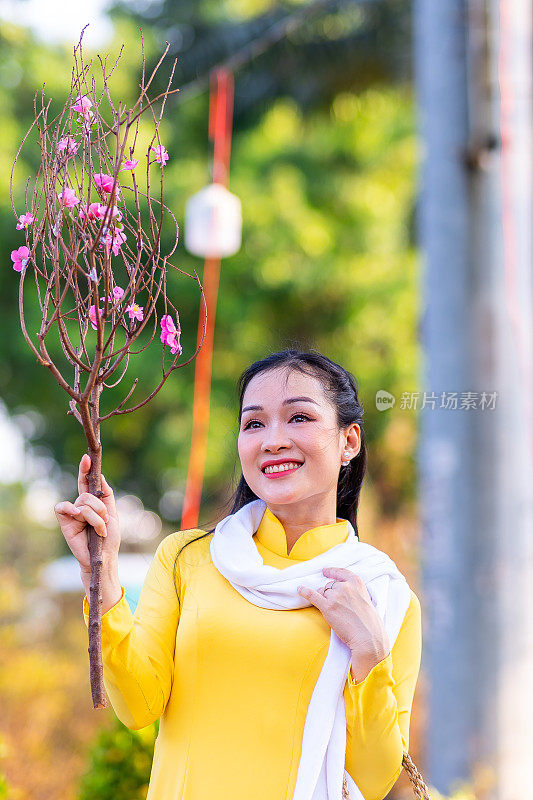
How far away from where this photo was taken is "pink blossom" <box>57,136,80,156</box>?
1663 mm

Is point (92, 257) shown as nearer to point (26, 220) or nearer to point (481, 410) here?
point (26, 220)

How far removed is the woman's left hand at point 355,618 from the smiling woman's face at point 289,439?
0.59 ft

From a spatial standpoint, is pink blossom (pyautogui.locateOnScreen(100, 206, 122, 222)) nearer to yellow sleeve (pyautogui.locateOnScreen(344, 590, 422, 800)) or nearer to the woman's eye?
the woman's eye

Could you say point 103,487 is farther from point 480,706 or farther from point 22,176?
point 22,176

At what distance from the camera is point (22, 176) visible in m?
7.87

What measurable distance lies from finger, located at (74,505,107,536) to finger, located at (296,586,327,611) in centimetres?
35

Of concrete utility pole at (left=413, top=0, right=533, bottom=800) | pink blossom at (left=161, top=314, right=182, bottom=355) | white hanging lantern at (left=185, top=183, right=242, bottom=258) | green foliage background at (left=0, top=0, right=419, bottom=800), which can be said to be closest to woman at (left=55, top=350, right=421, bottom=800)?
pink blossom at (left=161, top=314, right=182, bottom=355)

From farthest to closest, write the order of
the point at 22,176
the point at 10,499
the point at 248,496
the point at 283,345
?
the point at 10,499
the point at 22,176
the point at 283,345
the point at 248,496

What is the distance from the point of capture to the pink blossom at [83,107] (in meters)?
1.69

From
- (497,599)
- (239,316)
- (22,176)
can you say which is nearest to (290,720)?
(497,599)

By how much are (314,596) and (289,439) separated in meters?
0.27

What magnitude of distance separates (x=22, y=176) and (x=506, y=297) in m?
5.01

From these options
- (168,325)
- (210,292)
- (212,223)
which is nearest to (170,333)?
(168,325)

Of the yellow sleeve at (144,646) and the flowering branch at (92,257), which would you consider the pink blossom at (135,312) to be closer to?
the flowering branch at (92,257)
